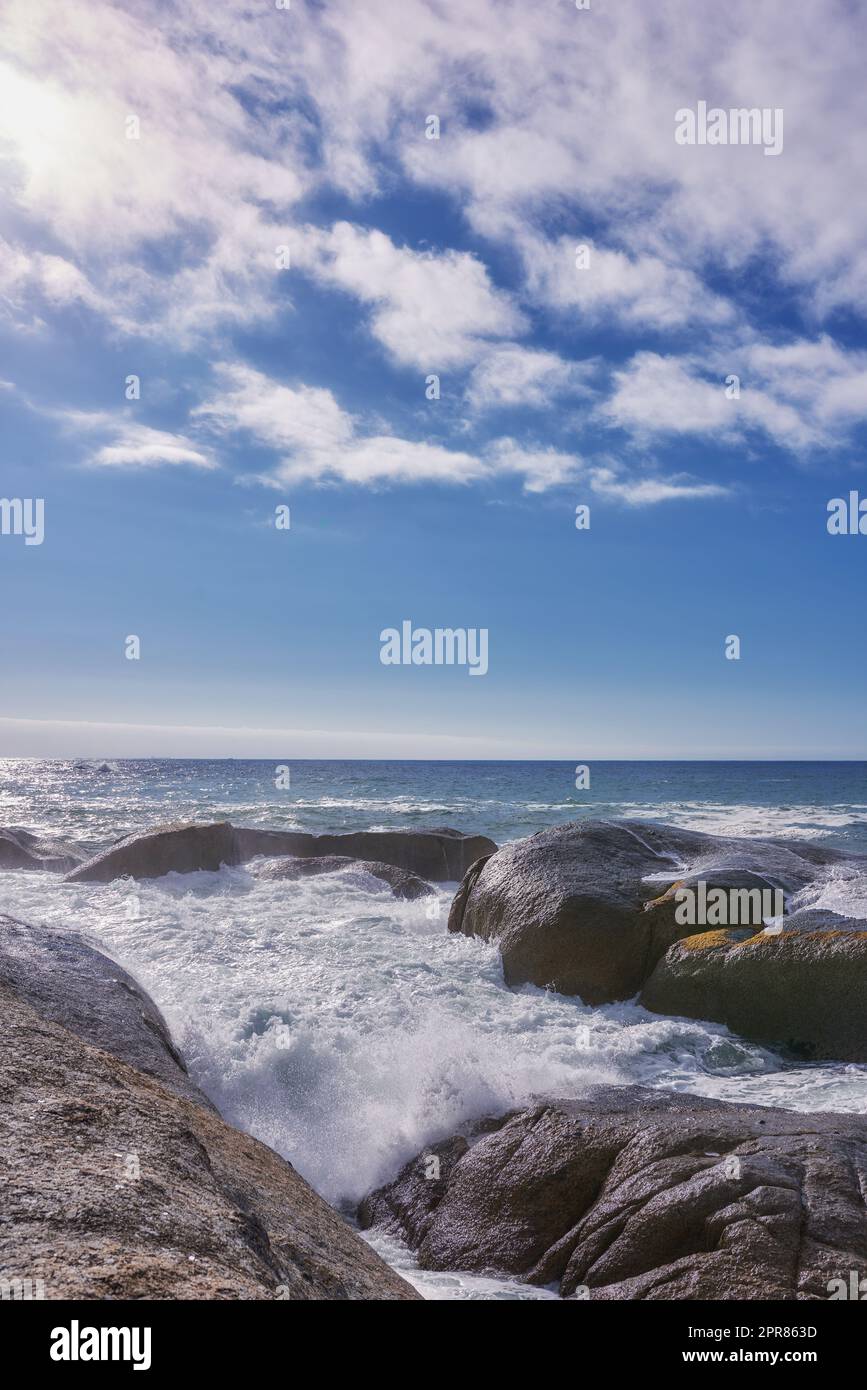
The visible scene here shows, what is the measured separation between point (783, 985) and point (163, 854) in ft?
47.3

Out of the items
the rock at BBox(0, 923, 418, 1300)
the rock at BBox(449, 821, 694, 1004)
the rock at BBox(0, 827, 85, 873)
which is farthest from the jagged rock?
the rock at BBox(0, 827, 85, 873)

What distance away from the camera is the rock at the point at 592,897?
1089 centimetres

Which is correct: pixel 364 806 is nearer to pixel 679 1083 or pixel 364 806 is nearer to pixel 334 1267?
pixel 679 1083

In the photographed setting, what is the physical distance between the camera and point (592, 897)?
11680 millimetres

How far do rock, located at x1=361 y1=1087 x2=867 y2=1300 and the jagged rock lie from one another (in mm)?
2650

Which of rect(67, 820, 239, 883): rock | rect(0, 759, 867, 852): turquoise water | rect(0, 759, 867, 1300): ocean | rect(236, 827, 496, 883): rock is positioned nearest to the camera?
rect(0, 759, 867, 1300): ocean

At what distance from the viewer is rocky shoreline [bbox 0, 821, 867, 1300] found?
2.82 metres

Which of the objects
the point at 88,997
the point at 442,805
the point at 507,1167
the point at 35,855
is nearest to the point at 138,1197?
the point at 507,1167

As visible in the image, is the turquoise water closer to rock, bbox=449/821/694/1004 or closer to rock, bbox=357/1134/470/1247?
rock, bbox=449/821/694/1004

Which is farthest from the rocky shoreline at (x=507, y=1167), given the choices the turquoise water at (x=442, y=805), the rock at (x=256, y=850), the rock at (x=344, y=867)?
the turquoise water at (x=442, y=805)

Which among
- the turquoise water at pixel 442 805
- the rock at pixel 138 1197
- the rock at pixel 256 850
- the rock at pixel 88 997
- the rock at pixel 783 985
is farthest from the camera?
the turquoise water at pixel 442 805

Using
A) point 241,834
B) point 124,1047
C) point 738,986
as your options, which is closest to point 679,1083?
point 738,986

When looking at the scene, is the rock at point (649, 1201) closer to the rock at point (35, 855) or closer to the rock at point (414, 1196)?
the rock at point (414, 1196)

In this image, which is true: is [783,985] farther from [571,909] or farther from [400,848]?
[400,848]
